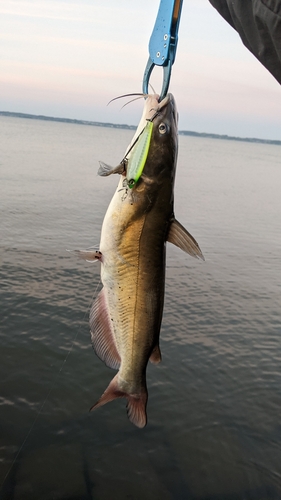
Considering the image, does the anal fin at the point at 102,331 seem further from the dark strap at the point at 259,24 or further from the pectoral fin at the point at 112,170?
the dark strap at the point at 259,24

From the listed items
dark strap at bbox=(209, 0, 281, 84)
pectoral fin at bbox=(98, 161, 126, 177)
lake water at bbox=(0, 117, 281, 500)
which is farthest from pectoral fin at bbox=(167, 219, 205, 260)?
lake water at bbox=(0, 117, 281, 500)

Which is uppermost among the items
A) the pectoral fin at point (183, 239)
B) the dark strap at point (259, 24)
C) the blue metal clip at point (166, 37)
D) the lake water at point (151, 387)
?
the dark strap at point (259, 24)

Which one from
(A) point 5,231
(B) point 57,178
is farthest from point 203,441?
(B) point 57,178

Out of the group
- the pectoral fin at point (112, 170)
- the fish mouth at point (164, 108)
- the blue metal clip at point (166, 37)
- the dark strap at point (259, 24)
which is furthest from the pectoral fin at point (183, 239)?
the dark strap at point (259, 24)

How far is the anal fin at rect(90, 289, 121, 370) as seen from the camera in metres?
3.51

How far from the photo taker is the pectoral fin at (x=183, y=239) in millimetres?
3076

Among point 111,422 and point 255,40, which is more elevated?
point 255,40

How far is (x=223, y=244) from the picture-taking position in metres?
19.2

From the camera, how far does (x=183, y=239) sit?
3.13 m

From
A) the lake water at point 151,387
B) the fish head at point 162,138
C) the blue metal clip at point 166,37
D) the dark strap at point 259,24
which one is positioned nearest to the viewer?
the blue metal clip at point 166,37

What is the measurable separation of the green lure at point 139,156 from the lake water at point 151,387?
7.61ft

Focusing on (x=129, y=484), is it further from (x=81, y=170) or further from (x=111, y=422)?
(x=81, y=170)

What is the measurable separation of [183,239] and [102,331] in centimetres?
102

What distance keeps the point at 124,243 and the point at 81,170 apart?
38184 mm
